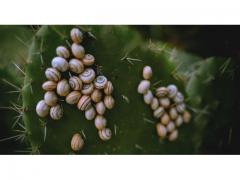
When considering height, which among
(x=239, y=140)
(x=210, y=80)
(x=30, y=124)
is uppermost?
(x=210, y=80)

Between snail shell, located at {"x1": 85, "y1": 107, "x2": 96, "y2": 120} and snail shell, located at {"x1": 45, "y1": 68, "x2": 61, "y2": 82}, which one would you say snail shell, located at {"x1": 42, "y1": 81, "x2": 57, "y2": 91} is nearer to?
snail shell, located at {"x1": 45, "y1": 68, "x2": 61, "y2": 82}

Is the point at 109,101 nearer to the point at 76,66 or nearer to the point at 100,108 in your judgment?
the point at 100,108

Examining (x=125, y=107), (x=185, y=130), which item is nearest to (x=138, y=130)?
(x=125, y=107)

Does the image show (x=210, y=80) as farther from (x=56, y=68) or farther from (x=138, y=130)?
(x=56, y=68)

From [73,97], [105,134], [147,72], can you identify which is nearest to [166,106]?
[147,72]

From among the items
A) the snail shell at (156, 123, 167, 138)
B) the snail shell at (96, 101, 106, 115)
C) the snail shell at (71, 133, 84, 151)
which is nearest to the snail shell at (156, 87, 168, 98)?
the snail shell at (156, 123, 167, 138)

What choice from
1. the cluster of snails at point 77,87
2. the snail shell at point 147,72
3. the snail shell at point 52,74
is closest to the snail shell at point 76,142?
the cluster of snails at point 77,87
